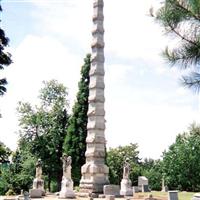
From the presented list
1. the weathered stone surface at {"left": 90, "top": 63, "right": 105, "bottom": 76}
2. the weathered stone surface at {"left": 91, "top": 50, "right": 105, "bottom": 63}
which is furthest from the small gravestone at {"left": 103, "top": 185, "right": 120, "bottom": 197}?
the weathered stone surface at {"left": 91, "top": 50, "right": 105, "bottom": 63}

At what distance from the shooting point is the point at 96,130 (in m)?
28.9

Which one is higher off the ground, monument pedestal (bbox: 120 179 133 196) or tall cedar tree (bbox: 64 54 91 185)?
tall cedar tree (bbox: 64 54 91 185)

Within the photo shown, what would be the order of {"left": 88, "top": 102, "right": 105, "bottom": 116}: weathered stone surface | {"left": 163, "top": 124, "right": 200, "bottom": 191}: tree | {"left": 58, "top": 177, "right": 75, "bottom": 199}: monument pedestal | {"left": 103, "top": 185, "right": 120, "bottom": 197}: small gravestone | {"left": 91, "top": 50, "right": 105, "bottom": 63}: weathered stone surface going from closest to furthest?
{"left": 58, "top": 177, "right": 75, "bottom": 199}: monument pedestal, {"left": 103, "top": 185, "right": 120, "bottom": 197}: small gravestone, {"left": 88, "top": 102, "right": 105, "bottom": 116}: weathered stone surface, {"left": 91, "top": 50, "right": 105, "bottom": 63}: weathered stone surface, {"left": 163, "top": 124, "right": 200, "bottom": 191}: tree

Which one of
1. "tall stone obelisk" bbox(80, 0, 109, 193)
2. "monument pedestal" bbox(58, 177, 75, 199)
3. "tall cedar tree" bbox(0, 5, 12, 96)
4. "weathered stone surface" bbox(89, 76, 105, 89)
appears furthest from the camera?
"weathered stone surface" bbox(89, 76, 105, 89)

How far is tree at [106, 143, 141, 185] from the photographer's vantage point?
2080 inches

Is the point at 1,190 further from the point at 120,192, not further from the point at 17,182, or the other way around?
the point at 120,192

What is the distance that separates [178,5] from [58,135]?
124 feet

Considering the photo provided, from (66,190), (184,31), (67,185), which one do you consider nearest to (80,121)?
(67,185)

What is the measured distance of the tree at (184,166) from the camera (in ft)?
142

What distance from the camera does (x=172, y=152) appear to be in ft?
154

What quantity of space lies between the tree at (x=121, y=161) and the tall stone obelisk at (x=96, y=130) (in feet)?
68.2

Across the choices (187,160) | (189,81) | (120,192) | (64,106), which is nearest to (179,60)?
(189,81)

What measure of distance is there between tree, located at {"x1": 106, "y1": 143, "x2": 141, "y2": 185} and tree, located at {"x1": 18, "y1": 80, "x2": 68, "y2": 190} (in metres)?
7.54

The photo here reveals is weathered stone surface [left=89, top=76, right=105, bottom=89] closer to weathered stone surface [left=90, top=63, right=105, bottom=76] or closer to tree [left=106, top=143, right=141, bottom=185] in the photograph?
weathered stone surface [left=90, top=63, right=105, bottom=76]
